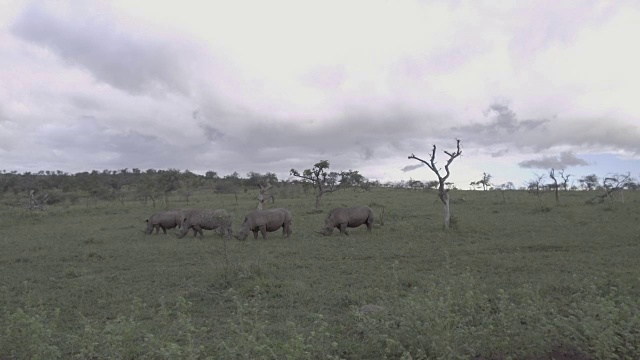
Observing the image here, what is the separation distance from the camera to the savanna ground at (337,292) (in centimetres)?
676

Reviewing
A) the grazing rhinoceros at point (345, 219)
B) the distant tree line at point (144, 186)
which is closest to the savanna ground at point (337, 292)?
the grazing rhinoceros at point (345, 219)

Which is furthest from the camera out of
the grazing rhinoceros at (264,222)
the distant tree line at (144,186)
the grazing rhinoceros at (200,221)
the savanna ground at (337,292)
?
the distant tree line at (144,186)

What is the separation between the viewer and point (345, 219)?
22.9 m

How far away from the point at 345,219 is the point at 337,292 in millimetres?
11650

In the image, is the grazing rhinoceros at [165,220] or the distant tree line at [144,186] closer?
the grazing rhinoceros at [165,220]

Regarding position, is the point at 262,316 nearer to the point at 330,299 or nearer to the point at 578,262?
the point at 330,299

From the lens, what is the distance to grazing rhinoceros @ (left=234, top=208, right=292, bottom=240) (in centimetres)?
2152

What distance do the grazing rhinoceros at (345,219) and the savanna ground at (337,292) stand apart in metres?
0.68

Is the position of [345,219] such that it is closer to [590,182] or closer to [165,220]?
[165,220]

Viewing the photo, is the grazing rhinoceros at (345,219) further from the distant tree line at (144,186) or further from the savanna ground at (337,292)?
the distant tree line at (144,186)

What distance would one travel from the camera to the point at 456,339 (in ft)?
22.1

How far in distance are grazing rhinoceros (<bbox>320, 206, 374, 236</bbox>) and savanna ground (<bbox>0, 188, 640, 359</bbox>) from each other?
2.24 ft

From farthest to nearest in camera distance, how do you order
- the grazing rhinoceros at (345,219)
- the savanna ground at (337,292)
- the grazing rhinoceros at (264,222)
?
the grazing rhinoceros at (345,219) < the grazing rhinoceros at (264,222) < the savanna ground at (337,292)

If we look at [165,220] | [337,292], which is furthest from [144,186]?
[337,292]
